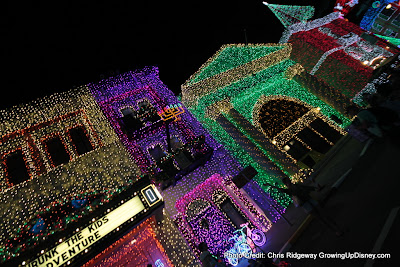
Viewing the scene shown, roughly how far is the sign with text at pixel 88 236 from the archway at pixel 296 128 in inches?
360

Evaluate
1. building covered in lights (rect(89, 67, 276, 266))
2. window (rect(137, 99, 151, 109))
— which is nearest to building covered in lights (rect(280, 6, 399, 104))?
building covered in lights (rect(89, 67, 276, 266))

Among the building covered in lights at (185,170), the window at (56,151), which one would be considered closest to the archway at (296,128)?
the building covered in lights at (185,170)

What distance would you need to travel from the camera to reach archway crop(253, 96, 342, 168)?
512 inches

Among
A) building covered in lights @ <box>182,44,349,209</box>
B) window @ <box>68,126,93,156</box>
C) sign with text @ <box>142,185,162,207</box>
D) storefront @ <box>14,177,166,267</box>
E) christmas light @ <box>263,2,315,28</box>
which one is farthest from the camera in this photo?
christmas light @ <box>263,2,315,28</box>

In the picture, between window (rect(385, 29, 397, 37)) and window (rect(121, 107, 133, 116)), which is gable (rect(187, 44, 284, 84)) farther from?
window (rect(385, 29, 397, 37))

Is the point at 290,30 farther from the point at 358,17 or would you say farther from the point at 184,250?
the point at 184,250

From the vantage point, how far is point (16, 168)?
9.41 m

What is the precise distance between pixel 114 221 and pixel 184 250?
3303 millimetres

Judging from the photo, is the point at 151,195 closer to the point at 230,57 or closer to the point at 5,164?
the point at 5,164

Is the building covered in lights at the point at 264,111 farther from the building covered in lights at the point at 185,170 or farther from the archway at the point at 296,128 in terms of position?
the building covered in lights at the point at 185,170

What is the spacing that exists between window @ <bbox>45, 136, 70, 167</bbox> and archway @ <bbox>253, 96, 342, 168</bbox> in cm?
1125

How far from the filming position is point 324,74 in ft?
51.5

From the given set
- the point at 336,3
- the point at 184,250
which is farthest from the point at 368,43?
the point at 184,250

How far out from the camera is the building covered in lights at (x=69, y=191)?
7.48 meters
